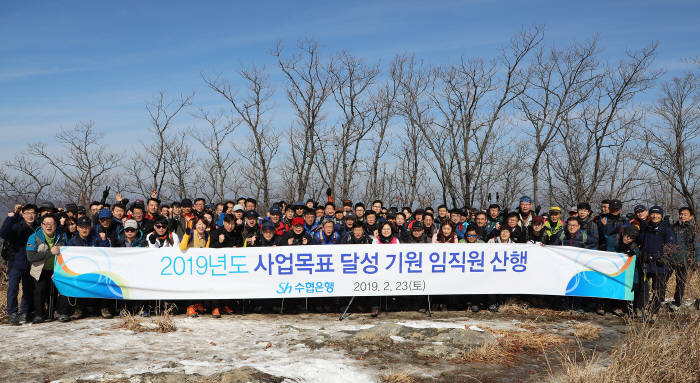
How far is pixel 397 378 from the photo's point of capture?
18.0 feet

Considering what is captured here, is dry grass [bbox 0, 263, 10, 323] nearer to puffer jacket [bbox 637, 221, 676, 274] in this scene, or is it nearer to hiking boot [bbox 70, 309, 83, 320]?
hiking boot [bbox 70, 309, 83, 320]

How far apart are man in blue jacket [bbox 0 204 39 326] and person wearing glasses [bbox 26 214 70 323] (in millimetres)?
129

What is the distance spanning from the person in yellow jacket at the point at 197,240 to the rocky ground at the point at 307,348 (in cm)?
19

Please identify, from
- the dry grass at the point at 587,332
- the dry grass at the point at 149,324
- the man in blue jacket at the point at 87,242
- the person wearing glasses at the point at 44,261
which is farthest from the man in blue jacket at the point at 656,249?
the person wearing glasses at the point at 44,261

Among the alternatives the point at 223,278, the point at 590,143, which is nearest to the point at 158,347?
the point at 223,278

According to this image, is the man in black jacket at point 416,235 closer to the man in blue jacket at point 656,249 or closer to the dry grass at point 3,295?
the man in blue jacket at point 656,249

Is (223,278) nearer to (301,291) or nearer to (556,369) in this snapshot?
(301,291)

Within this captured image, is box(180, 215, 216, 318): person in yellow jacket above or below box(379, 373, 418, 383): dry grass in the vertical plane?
above

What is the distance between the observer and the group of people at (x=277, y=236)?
7848 mm

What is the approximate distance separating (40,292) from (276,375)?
4934 millimetres

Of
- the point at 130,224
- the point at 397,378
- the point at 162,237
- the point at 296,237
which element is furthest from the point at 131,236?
the point at 397,378

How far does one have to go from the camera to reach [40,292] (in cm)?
788

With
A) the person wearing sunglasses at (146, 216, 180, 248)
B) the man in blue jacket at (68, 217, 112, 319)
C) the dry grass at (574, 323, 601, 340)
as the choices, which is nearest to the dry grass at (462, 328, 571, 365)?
the dry grass at (574, 323, 601, 340)

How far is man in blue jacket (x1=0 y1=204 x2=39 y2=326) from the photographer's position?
7730 mm
